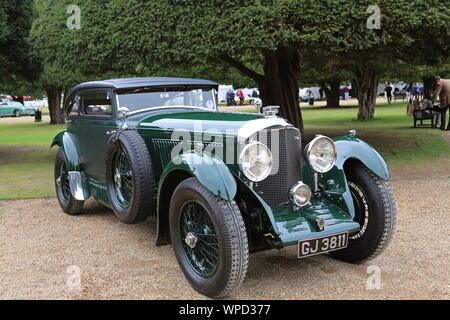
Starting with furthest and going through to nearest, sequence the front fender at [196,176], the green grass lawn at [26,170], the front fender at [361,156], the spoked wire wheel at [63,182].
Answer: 1. the green grass lawn at [26,170]
2. the spoked wire wheel at [63,182]
3. the front fender at [361,156]
4. the front fender at [196,176]

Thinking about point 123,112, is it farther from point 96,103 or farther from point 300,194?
point 300,194

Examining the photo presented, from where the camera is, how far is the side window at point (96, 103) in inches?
232

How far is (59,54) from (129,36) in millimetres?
2537

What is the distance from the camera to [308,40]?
8.23m

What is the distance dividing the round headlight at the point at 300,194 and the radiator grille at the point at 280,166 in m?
0.12

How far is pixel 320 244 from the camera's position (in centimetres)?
396

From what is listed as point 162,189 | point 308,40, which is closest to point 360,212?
point 162,189

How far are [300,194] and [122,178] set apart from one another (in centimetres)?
219

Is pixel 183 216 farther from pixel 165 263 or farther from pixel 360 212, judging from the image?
pixel 360 212

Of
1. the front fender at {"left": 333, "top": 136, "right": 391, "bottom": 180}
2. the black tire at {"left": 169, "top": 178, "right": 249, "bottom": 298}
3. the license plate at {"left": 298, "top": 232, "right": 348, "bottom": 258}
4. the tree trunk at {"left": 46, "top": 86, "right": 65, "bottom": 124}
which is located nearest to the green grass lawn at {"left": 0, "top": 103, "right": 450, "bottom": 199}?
the front fender at {"left": 333, "top": 136, "right": 391, "bottom": 180}

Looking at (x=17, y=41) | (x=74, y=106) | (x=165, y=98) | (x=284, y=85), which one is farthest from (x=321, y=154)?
(x=17, y=41)
